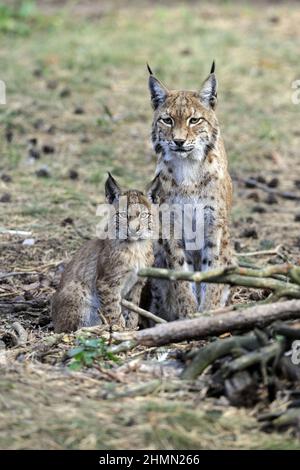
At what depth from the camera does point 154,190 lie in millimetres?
6879

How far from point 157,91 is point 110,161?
12.5ft

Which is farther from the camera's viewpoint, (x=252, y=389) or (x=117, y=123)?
(x=117, y=123)

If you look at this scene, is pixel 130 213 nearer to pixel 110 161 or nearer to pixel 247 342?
pixel 247 342

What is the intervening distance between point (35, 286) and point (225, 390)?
9.14 feet

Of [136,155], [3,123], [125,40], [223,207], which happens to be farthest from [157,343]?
[125,40]

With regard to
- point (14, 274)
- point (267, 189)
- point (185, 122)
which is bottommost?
point (14, 274)

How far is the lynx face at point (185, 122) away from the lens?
6848 millimetres

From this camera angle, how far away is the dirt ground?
4871 mm

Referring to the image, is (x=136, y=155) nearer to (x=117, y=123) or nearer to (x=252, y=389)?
(x=117, y=123)

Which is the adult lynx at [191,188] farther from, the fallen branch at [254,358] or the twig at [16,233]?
the twig at [16,233]

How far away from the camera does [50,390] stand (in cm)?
515

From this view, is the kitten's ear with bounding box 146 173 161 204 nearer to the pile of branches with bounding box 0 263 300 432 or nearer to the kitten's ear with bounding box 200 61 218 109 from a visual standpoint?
the kitten's ear with bounding box 200 61 218 109
